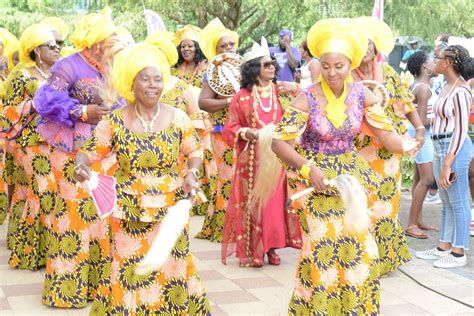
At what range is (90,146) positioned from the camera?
17.5 ft

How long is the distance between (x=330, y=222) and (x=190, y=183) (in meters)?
0.86

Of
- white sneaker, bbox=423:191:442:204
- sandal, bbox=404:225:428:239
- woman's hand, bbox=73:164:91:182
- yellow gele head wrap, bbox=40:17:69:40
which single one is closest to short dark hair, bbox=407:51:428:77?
sandal, bbox=404:225:428:239

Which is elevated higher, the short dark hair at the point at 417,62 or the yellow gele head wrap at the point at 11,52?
the short dark hair at the point at 417,62

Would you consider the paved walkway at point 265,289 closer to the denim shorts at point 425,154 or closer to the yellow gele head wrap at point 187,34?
the denim shorts at point 425,154

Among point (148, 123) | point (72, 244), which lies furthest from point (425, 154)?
point (148, 123)

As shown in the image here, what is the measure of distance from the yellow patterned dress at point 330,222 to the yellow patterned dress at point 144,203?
2.10 ft

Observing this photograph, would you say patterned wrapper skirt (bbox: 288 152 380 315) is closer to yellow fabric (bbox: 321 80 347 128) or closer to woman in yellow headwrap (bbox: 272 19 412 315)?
woman in yellow headwrap (bbox: 272 19 412 315)

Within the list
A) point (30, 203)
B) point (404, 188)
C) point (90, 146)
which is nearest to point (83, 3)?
point (404, 188)

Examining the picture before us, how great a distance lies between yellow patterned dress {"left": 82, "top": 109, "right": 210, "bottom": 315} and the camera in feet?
17.3

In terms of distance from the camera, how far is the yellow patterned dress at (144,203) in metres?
5.26

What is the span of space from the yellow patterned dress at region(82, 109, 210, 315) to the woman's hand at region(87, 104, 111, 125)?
3.11 ft

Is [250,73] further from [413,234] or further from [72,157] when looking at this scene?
[413,234]

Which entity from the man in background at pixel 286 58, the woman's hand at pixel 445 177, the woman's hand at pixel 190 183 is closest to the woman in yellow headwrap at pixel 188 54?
the man in background at pixel 286 58

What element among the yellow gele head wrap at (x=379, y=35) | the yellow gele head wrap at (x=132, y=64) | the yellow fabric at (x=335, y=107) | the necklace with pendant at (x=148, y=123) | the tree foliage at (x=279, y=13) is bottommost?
the necklace with pendant at (x=148, y=123)
